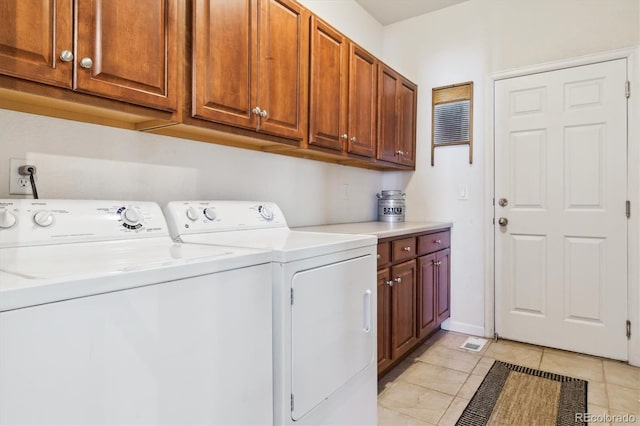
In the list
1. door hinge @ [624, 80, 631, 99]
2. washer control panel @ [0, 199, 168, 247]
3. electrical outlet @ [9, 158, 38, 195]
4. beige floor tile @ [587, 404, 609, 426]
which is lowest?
beige floor tile @ [587, 404, 609, 426]

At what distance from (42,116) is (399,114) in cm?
239

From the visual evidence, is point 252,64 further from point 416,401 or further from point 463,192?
point 463,192

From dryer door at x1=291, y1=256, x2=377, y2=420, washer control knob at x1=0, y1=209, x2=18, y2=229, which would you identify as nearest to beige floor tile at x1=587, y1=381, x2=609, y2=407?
dryer door at x1=291, y1=256, x2=377, y2=420

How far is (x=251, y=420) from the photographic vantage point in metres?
1.11

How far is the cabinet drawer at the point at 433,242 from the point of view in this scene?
8.67 ft

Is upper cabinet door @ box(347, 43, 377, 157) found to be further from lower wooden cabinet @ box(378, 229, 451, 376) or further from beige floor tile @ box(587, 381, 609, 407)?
beige floor tile @ box(587, 381, 609, 407)

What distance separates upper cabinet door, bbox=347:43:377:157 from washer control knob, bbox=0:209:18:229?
1.74 metres

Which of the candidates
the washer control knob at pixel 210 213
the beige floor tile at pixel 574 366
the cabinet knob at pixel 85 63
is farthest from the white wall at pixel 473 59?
the cabinet knob at pixel 85 63

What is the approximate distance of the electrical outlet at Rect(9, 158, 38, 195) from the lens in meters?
1.25

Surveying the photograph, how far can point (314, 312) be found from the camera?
1.31 m

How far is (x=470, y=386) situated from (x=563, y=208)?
148 centimetres

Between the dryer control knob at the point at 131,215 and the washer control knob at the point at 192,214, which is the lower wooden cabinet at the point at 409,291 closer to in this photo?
the washer control knob at the point at 192,214

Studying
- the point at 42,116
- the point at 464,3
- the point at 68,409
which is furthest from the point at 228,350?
the point at 464,3

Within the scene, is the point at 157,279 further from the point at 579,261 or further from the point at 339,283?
the point at 579,261
